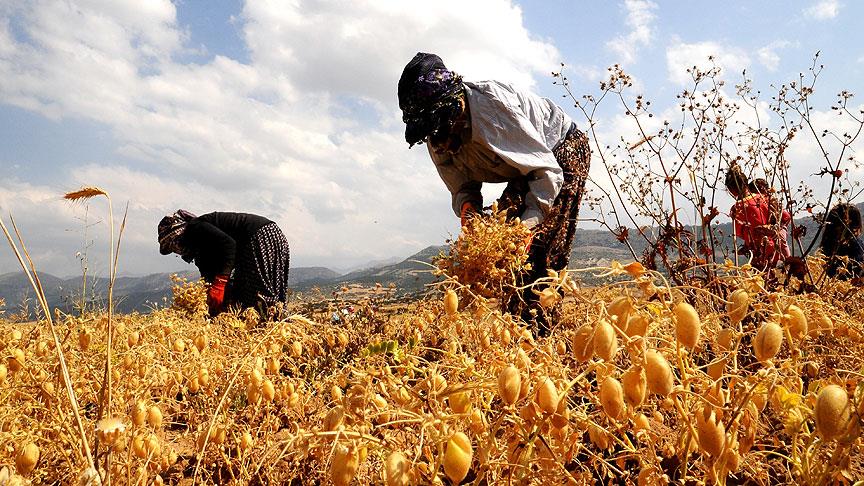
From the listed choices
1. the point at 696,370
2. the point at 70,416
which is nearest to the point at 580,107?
the point at 696,370

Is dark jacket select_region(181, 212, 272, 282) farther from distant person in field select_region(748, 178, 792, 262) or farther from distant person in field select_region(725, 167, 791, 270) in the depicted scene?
distant person in field select_region(748, 178, 792, 262)

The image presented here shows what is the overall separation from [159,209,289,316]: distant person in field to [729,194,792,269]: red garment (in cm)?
394

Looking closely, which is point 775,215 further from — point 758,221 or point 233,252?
point 233,252

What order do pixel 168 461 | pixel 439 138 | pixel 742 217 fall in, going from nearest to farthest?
pixel 168 461 < pixel 439 138 < pixel 742 217

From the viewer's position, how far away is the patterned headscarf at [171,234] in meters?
→ 5.03

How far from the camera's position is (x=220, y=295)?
4.71 meters

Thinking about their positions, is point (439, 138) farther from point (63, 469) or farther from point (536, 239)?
point (63, 469)

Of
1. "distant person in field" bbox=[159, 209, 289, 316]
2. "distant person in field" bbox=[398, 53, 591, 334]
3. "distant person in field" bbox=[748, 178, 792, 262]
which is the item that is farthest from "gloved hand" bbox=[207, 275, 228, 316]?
"distant person in field" bbox=[748, 178, 792, 262]

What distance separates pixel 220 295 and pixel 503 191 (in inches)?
127

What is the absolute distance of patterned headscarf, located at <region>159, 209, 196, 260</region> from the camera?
198 inches

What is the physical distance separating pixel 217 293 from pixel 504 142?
337 cm

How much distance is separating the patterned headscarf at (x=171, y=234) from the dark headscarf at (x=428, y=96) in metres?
3.57

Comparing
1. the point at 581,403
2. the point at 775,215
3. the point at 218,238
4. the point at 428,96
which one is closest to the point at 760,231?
the point at 775,215

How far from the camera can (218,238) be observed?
4781 millimetres
